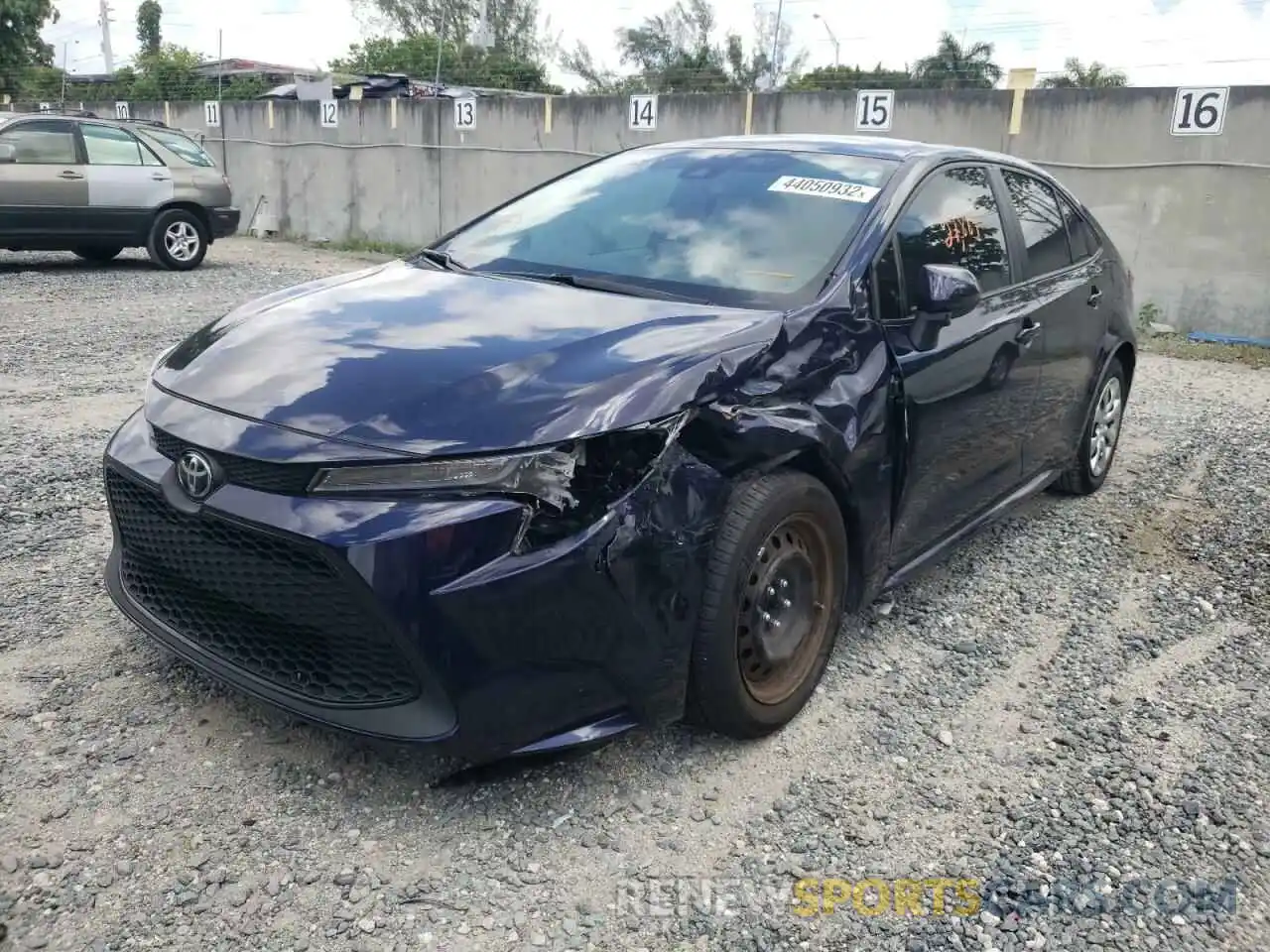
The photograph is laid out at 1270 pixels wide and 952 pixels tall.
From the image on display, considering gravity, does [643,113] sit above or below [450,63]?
below

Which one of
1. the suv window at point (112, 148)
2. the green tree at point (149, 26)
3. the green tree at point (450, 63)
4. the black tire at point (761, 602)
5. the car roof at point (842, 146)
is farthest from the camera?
the green tree at point (149, 26)

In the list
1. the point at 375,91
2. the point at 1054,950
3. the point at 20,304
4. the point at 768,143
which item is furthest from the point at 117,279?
the point at 375,91

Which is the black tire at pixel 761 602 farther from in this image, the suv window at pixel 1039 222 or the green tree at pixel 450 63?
the green tree at pixel 450 63

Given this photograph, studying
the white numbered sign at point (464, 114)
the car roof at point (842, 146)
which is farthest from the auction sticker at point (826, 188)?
the white numbered sign at point (464, 114)

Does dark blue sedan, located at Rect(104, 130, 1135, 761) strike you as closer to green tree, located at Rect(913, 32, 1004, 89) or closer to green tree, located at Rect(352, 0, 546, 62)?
green tree, located at Rect(913, 32, 1004, 89)

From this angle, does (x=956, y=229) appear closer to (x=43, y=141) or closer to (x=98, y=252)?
(x=43, y=141)

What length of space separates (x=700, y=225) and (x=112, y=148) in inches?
410

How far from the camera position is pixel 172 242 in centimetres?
1230

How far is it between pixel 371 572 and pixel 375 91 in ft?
73.9

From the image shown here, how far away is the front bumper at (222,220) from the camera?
12.6m

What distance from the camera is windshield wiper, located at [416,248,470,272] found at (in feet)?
11.8

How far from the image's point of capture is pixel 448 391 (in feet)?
8.16

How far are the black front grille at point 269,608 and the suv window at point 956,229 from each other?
1.99 m

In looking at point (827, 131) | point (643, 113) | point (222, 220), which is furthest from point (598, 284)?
point (643, 113)
